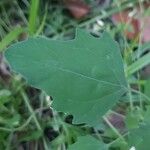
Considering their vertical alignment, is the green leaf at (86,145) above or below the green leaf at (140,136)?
below

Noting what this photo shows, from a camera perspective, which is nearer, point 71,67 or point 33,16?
point 71,67

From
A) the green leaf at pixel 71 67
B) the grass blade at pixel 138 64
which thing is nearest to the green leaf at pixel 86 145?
the green leaf at pixel 71 67

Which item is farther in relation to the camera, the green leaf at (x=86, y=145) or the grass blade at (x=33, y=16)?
the grass blade at (x=33, y=16)

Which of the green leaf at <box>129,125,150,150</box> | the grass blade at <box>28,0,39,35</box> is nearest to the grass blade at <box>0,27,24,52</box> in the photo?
the grass blade at <box>28,0,39,35</box>

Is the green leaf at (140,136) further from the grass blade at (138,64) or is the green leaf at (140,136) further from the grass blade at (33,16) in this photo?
the grass blade at (33,16)

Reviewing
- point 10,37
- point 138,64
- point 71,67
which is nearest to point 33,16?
point 10,37

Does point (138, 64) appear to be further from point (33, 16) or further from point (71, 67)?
point (71, 67)

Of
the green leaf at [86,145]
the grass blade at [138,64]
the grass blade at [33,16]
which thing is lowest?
the green leaf at [86,145]

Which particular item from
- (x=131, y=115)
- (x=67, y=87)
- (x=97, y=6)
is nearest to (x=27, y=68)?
(x=67, y=87)
